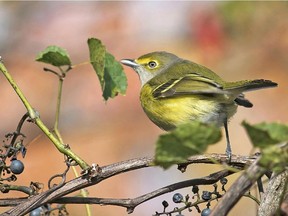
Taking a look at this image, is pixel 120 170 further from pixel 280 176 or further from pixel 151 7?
pixel 151 7

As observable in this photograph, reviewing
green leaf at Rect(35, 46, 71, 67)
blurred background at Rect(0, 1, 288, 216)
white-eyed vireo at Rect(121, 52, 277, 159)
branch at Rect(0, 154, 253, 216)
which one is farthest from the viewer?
blurred background at Rect(0, 1, 288, 216)

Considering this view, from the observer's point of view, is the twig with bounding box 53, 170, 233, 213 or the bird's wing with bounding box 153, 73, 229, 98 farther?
the bird's wing with bounding box 153, 73, 229, 98

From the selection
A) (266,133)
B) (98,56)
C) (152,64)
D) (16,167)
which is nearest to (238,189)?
(266,133)

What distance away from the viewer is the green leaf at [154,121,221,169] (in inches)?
39.4

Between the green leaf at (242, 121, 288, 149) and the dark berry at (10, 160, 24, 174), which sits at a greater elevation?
the dark berry at (10, 160, 24, 174)

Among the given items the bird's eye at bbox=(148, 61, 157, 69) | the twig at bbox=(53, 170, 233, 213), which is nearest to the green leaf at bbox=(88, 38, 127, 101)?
the twig at bbox=(53, 170, 233, 213)

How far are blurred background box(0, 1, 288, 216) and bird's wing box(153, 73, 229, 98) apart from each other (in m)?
2.71

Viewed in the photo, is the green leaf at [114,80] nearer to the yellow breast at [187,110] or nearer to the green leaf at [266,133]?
the yellow breast at [187,110]

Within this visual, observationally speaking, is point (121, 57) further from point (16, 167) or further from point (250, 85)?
point (16, 167)

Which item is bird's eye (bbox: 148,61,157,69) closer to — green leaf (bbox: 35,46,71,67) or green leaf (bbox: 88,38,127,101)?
green leaf (bbox: 88,38,127,101)

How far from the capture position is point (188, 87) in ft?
9.50

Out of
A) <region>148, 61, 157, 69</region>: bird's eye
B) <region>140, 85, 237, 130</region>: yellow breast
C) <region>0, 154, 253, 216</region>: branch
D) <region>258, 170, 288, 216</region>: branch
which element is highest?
<region>148, 61, 157, 69</region>: bird's eye

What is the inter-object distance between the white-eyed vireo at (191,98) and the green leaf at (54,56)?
73 centimetres

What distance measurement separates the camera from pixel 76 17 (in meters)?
9.03
